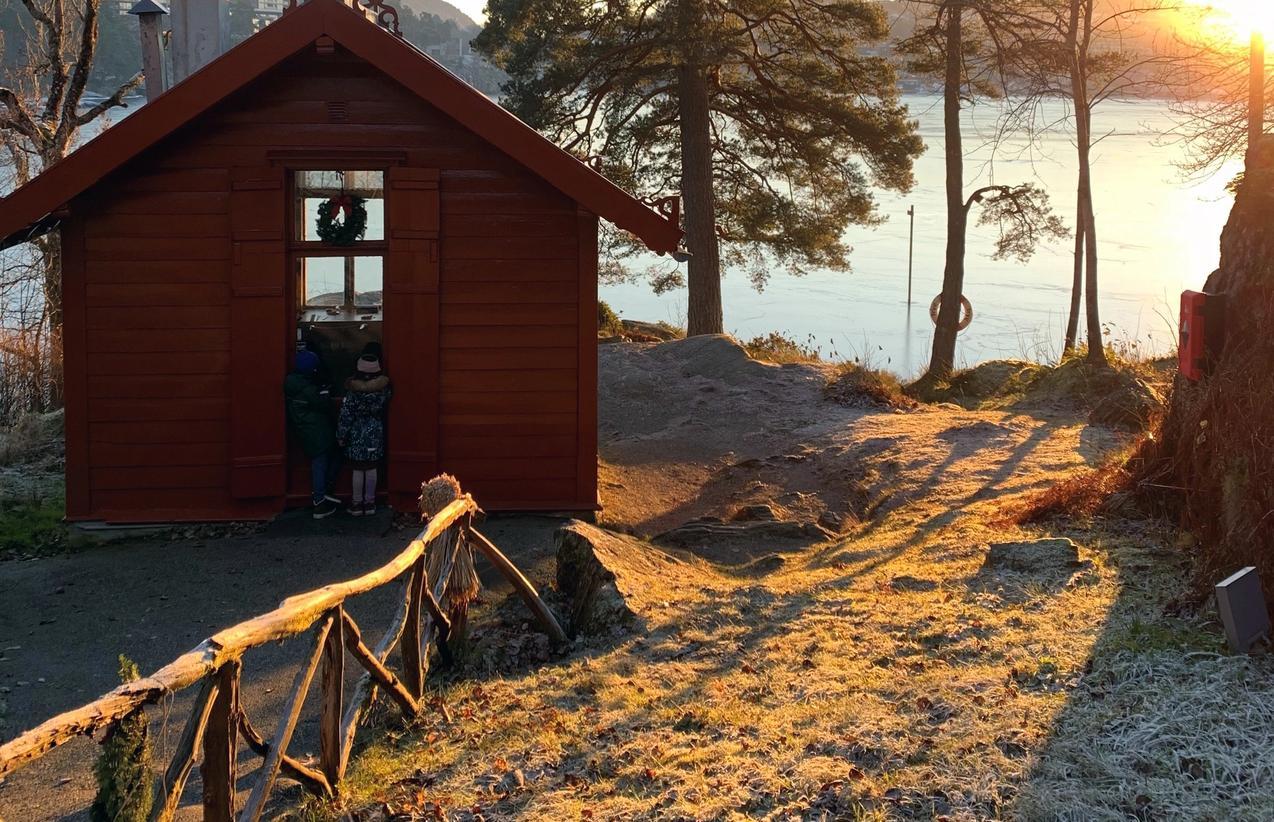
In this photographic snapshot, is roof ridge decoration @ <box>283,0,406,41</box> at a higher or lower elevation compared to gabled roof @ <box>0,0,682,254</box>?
higher

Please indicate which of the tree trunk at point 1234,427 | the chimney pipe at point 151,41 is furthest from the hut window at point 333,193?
the tree trunk at point 1234,427

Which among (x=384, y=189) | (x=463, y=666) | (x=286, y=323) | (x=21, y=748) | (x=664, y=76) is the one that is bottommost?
(x=463, y=666)

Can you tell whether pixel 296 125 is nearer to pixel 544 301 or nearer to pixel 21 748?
pixel 544 301

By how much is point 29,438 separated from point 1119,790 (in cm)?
1484

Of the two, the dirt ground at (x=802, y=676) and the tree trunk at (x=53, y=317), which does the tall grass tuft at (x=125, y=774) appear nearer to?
the dirt ground at (x=802, y=676)

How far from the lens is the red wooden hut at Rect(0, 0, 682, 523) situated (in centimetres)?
1106

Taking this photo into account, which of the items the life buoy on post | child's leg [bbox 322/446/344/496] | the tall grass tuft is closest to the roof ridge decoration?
child's leg [bbox 322/446/344/496]

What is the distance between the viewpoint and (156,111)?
34.0 ft

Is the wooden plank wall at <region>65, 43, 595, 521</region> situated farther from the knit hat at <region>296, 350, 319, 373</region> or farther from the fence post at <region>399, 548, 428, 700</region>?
the fence post at <region>399, 548, 428, 700</region>

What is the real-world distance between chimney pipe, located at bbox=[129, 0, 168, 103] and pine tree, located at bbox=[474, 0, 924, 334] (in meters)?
9.55

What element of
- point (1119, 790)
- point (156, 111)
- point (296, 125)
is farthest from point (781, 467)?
point (1119, 790)

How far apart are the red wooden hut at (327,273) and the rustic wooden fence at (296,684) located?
347 centimetres

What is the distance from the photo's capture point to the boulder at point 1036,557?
8.23 metres

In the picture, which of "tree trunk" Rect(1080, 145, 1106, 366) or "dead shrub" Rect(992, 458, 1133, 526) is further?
"tree trunk" Rect(1080, 145, 1106, 366)
